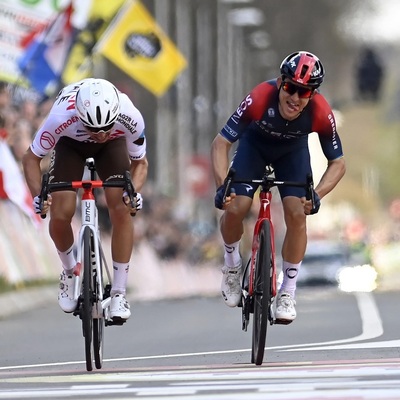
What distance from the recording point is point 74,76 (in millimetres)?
27812

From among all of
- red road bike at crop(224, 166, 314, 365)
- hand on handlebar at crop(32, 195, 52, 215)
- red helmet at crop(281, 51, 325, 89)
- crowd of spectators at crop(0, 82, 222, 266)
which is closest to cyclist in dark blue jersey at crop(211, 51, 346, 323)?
red helmet at crop(281, 51, 325, 89)

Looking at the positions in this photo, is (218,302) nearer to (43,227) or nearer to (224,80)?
(43,227)

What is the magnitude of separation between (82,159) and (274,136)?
1.29 meters

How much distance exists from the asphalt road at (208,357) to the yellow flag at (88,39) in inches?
328

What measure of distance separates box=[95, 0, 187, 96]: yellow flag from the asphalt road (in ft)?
37.2

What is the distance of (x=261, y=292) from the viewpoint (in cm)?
1185

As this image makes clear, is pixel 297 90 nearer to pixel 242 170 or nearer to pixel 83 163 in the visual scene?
pixel 242 170

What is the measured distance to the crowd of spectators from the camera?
24.3 meters

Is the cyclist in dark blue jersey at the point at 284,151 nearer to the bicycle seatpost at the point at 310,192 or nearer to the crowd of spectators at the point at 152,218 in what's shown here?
the bicycle seatpost at the point at 310,192

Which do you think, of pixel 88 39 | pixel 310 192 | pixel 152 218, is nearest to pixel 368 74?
pixel 152 218

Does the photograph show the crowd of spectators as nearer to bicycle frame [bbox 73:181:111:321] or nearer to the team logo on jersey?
the team logo on jersey

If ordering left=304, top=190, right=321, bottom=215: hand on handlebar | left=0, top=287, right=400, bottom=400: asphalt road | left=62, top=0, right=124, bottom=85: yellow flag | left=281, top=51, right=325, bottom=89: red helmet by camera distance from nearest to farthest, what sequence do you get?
left=0, top=287, right=400, bottom=400: asphalt road → left=281, top=51, right=325, bottom=89: red helmet → left=304, top=190, right=321, bottom=215: hand on handlebar → left=62, top=0, right=124, bottom=85: yellow flag

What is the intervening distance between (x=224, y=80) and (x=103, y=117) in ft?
220

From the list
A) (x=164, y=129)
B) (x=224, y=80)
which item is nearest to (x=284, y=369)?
(x=164, y=129)
